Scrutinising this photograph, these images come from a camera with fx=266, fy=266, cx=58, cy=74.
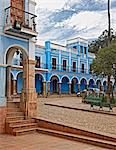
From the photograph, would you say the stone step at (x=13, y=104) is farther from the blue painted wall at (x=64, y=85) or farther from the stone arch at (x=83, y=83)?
the stone arch at (x=83, y=83)

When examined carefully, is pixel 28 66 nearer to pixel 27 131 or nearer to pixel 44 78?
pixel 27 131

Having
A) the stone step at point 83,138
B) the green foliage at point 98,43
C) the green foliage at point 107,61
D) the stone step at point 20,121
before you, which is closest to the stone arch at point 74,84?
the green foliage at point 98,43

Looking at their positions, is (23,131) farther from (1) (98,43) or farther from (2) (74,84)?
(1) (98,43)

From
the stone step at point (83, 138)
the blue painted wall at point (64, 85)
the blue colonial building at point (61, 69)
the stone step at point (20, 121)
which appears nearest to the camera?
the stone step at point (83, 138)

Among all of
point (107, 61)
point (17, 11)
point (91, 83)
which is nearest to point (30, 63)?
point (17, 11)

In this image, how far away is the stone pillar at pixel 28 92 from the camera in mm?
11500

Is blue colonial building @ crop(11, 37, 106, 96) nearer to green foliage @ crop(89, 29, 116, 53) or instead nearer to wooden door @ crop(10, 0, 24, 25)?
green foliage @ crop(89, 29, 116, 53)

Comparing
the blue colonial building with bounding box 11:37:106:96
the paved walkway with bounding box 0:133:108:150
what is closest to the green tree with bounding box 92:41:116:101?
the paved walkway with bounding box 0:133:108:150

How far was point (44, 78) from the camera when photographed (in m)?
32.3

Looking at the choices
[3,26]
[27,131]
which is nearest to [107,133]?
[27,131]

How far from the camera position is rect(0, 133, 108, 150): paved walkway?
7.99 m

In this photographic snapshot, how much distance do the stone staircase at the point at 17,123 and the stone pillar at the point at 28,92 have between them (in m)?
0.36

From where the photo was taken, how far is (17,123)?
1046cm

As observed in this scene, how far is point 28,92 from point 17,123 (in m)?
1.66
